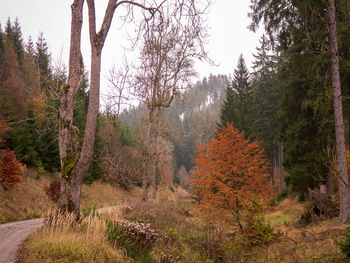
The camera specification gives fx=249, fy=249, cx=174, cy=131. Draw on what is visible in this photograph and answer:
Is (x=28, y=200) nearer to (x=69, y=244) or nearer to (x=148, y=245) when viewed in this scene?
(x=148, y=245)

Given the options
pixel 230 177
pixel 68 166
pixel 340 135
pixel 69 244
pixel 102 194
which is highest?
pixel 340 135

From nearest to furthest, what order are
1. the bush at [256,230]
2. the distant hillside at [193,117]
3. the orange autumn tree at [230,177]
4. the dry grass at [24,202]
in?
the bush at [256,230] → the orange autumn tree at [230,177] → the dry grass at [24,202] → the distant hillside at [193,117]

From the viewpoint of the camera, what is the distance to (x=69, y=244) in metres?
4.86

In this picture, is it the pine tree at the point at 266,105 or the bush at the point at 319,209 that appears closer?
the bush at the point at 319,209

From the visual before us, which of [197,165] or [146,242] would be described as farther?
[197,165]

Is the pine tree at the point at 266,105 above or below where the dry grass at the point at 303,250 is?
above

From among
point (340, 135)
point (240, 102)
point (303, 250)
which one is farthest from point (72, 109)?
point (240, 102)

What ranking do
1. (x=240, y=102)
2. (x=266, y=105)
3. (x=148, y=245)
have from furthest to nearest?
(x=240, y=102) → (x=266, y=105) → (x=148, y=245)

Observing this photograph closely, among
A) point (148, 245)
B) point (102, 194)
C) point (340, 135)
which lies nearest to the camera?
point (148, 245)

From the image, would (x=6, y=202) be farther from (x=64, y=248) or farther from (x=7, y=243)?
(x=64, y=248)

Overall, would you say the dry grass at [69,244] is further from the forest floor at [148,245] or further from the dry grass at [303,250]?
the dry grass at [303,250]

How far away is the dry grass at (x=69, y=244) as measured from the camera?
15.0ft

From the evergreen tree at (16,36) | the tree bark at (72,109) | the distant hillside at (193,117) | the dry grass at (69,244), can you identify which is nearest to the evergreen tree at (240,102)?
the distant hillside at (193,117)

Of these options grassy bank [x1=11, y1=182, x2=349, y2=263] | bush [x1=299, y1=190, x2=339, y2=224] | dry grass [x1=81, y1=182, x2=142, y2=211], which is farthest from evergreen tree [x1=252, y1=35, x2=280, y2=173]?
grassy bank [x1=11, y1=182, x2=349, y2=263]
